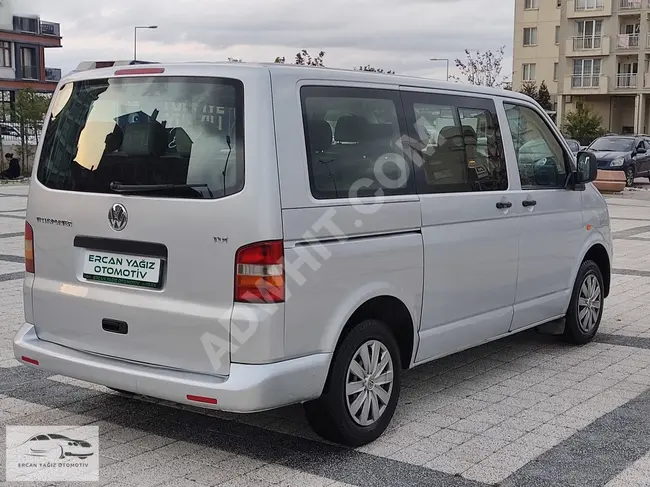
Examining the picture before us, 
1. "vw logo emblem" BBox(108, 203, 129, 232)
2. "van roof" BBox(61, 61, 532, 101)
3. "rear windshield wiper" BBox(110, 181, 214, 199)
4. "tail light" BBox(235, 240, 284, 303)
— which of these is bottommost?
"tail light" BBox(235, 240, 284, 303)

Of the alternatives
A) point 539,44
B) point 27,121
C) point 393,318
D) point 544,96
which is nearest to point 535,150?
point 393,318

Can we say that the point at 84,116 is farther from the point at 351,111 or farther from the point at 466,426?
the point at 466,426

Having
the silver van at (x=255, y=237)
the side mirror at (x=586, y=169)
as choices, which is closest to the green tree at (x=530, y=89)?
the side mirror at (x=586, y=169)

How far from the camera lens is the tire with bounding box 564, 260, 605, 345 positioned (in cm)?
701

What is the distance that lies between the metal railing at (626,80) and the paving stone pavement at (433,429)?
58293 millimetres

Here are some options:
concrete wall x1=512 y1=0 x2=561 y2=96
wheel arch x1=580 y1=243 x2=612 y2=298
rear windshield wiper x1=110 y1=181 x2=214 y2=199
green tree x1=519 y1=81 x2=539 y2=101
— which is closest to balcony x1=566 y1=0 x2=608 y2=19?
concrete wall x1=512 y1=0 x2=561 y2=96

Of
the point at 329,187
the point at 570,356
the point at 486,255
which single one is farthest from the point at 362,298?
the point at 570,356

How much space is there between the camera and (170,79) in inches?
179

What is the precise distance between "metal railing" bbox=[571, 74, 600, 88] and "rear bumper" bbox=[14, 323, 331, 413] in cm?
6226

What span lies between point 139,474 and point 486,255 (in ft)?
8.46

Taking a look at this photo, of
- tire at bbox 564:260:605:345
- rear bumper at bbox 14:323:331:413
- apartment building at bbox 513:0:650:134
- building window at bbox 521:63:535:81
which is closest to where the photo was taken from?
rear bumper at bbox 14:323:331:413

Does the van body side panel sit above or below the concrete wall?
below

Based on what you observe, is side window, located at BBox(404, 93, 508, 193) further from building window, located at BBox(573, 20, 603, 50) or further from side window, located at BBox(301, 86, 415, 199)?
building window, located at BBox(573, 20, 603, 50)

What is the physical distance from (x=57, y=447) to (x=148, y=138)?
5.71ft
